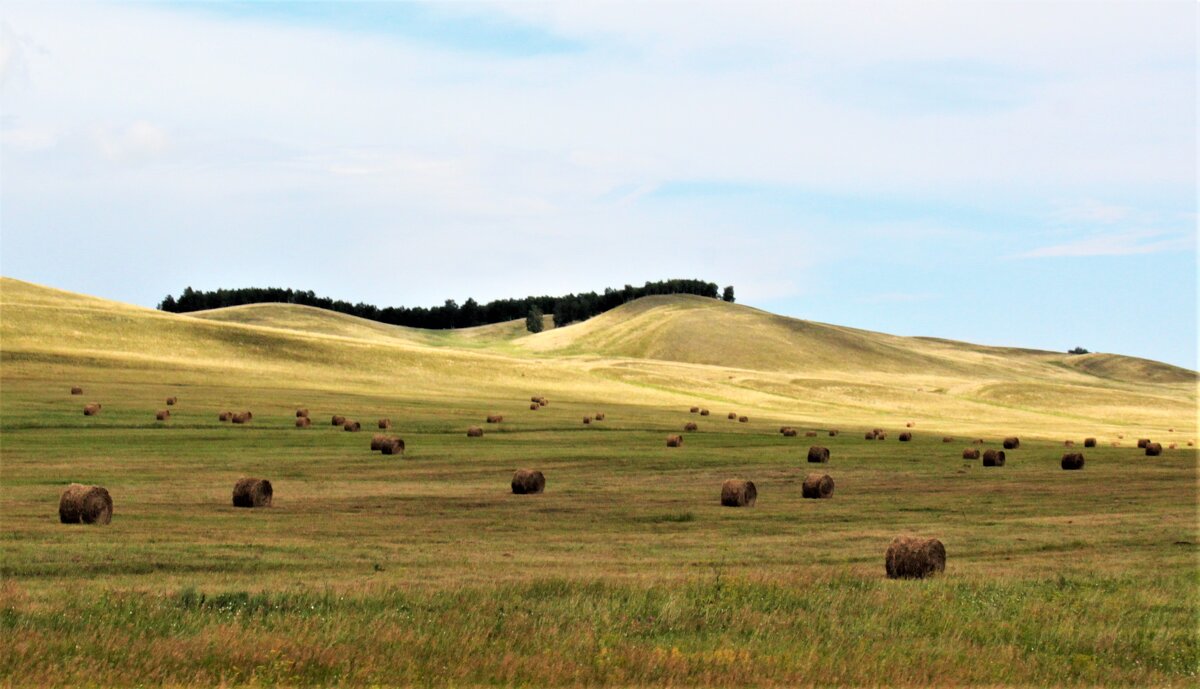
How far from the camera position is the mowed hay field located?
52.9 ft

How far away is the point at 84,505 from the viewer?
2934cm

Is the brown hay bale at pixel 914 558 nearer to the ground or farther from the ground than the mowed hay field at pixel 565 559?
farther from the ground

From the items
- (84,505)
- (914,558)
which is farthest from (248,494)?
(914,558)

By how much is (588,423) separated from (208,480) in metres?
39.9

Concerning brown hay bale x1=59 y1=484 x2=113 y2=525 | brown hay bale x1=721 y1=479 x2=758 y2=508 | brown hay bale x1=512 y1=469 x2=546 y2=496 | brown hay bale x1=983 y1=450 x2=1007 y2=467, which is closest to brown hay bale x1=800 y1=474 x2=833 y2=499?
brown hay bale x1=721 y1=479 x2=758 y2=508

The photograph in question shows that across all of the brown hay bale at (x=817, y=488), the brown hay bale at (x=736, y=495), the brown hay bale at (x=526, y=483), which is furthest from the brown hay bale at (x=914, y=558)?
the brown hay bale at (x=526, y=483)

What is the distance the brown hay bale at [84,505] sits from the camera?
29344 mm

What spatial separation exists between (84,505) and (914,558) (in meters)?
19.1

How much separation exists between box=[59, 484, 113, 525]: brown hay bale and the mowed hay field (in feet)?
1.50

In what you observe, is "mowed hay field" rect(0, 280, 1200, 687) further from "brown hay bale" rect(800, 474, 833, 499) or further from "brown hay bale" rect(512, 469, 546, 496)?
"brown hay bale" rect(800, 474, 833, 499)

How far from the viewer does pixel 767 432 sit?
79.8m

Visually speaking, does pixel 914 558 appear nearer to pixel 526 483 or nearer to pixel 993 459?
pixel 526 483

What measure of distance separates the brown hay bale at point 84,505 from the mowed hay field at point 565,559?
46 cm

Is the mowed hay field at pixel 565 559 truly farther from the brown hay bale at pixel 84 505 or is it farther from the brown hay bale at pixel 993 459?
the brown hay bale at pixel 993 459
